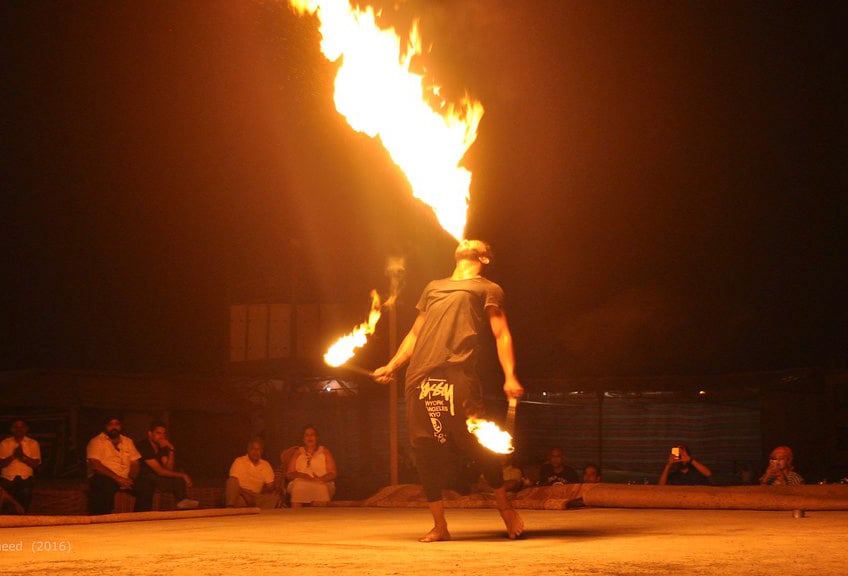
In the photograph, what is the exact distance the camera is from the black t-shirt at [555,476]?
575 inches

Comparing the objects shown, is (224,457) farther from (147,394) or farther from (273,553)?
(273,553)

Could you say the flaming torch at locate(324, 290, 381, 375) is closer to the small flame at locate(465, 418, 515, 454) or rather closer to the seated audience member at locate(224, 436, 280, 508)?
the small flame at locate(465, 418, 515, 454)

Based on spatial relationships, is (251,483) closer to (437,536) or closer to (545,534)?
(545,534)

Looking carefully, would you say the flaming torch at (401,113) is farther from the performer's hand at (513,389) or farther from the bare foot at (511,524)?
the bare foot at (511,524)

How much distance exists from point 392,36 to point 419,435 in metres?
6.71

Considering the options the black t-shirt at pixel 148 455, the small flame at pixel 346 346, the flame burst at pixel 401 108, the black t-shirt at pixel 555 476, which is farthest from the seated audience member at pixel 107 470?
the small flame at pixel 346 346

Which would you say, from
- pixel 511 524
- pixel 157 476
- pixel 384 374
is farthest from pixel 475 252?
pixel 157 476

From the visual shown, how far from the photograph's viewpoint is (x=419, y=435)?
22.5 feet

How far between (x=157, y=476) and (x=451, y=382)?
8.23 metres

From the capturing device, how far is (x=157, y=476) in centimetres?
1388

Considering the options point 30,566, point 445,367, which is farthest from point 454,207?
point 30,566

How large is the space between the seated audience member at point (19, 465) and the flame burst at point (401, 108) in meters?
6.38

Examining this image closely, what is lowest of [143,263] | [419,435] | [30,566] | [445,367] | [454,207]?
[30,566]

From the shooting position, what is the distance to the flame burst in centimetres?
914
